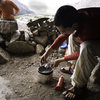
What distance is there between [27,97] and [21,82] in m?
0.43

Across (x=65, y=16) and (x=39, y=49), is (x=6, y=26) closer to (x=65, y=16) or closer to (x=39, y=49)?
(x=39, y=49)

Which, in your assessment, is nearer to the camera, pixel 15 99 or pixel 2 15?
pixel 15 99

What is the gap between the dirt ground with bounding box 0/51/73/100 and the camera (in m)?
1.85

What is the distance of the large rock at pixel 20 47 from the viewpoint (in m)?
3.24

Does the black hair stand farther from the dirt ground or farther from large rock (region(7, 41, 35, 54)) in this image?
large rock (region(7, 41, 35, 54))

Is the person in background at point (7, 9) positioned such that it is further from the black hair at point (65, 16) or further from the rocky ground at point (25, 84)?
the black hair at point (65, 16)

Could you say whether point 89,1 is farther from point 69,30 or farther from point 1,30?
point 1,30

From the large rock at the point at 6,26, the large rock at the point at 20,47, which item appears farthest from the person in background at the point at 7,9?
the large rock at the point at 20,47

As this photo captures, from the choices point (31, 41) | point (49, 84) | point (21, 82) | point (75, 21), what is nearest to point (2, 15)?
point (31, 41)

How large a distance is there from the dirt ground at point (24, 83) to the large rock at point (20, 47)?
0.36 metres

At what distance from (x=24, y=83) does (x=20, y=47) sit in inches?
52.0

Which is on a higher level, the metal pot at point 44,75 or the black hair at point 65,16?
the black hair at point 65,16

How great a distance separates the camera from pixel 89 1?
2.04 m

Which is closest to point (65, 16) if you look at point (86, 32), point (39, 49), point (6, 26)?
point (86, 32)
